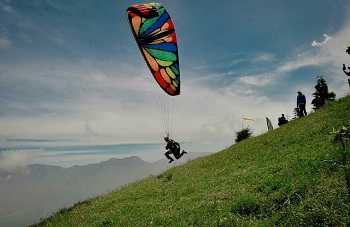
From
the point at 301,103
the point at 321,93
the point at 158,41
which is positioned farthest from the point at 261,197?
the point at 321,93

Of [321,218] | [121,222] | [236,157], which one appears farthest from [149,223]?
[236,157]

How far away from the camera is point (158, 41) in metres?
14.4

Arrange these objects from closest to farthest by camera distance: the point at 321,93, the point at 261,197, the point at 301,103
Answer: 1. the point at 261,197
2. the point at 301,103
3. the point at 321,93

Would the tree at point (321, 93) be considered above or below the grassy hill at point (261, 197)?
above

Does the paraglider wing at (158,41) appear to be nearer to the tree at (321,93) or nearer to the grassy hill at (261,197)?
the grassy hill at (261,197)

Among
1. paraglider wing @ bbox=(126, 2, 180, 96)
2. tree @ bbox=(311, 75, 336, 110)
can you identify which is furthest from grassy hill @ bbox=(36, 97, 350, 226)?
tree @ bbox=(311, 75, 336, 110)

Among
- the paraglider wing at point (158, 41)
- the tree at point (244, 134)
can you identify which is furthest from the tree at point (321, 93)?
the paraglider wing at point (158, 41)

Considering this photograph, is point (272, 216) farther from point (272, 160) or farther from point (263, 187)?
point (272, 160)

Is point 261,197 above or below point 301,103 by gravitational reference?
below

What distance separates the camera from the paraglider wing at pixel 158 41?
13.5m

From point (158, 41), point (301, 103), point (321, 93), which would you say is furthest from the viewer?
point (321, 93)

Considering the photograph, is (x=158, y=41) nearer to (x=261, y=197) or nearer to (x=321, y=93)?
(x=261, y=197)

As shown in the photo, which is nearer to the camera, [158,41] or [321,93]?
[158,41]

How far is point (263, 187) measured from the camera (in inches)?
460
